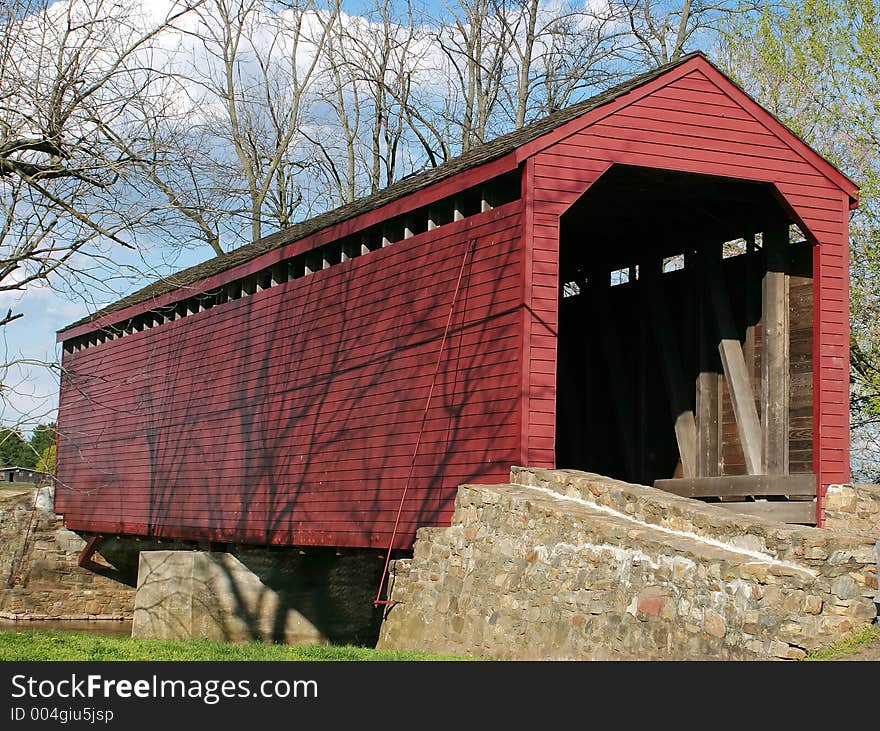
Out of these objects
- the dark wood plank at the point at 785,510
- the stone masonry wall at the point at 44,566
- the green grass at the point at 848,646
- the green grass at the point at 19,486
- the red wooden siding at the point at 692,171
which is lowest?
the stone masonry wall at the point at 44,566

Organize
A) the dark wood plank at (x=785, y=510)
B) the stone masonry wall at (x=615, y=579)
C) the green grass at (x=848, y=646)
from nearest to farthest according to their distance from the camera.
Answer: the green grass at (x=848, y=646), the stone masonry wall at (x=615, y=579), the dark wood plank at (x=785, y=510)

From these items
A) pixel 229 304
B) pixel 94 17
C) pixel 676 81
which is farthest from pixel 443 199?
pixel 229 304

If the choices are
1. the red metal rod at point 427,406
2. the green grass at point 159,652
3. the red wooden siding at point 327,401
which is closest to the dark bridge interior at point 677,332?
the red metal rod at point 427,406

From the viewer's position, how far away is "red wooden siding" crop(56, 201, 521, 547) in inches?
474


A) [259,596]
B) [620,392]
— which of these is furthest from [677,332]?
[259,596]


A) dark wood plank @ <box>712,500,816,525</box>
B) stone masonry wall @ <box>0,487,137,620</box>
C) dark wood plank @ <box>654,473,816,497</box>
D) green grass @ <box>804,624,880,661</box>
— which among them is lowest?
stone masonry wall @ <box>0,487,137,620</box>

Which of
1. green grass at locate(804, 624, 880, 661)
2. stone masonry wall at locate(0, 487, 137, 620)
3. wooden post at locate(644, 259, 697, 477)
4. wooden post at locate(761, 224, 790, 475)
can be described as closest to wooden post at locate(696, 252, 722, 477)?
wooden post at locate(644, 259, 697, 477)

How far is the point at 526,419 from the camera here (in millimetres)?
11242

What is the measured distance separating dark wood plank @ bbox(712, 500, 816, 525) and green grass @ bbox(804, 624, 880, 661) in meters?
4.68

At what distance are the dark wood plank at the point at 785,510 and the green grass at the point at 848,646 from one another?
15.4 ft

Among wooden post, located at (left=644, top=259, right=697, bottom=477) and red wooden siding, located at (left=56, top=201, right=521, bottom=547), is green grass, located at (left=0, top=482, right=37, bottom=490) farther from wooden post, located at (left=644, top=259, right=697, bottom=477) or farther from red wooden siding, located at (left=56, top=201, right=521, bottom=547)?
wooden post, located at (left=644, top=259, right=697, bottom=477)

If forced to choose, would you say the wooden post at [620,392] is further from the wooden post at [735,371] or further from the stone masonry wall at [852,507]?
the stone masonry wall at [852,507]

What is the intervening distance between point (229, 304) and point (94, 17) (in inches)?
332

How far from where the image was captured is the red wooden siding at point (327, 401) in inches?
474
